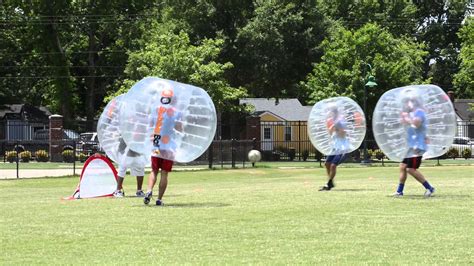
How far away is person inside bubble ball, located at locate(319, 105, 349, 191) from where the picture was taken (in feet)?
59.3

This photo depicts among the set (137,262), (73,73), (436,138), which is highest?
(73,73)

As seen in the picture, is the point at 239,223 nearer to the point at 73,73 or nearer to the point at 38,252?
the point at 38,252

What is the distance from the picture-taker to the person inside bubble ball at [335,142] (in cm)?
1806

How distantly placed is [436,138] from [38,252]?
9129 mm

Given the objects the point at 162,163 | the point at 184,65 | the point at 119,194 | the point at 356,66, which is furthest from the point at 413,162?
the point at 356,66

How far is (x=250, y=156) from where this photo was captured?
36.4 metres

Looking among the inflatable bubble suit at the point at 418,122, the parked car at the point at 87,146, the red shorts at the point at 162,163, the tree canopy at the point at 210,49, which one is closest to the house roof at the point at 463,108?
the tree canopy at the point at 210,49

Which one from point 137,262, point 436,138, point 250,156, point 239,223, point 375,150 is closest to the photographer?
point 137,262

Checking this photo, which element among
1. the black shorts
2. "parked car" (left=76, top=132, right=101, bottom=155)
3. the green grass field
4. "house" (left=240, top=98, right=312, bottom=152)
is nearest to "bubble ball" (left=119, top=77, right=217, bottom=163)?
the green grass field

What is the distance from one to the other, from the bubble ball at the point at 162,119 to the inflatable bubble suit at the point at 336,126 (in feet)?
16.3

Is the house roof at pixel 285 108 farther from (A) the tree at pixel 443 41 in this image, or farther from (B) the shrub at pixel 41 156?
(B) the shrub at pixel 41 156

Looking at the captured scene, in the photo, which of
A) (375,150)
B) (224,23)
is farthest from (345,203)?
(224,23)

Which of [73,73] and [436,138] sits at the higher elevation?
[73,73]

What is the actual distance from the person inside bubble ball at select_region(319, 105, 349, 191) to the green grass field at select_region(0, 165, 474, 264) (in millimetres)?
2135
